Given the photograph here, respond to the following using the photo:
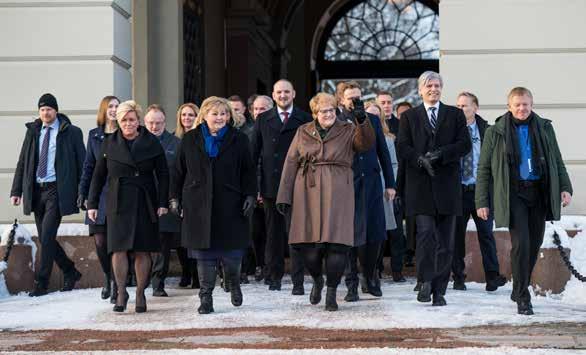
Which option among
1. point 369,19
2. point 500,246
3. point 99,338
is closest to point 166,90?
point 500,246

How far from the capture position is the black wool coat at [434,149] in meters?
10.2

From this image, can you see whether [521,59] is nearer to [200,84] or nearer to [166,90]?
[166,90]

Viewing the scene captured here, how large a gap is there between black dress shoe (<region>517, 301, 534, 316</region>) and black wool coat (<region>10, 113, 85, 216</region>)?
4.50 meters

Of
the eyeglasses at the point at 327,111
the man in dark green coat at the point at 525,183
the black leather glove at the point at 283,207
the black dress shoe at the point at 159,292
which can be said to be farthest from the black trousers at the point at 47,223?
the man in dark green coat at the point at 525,183

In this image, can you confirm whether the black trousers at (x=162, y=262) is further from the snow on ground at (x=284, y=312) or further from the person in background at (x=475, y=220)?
the person in background at (x=475, y=220)

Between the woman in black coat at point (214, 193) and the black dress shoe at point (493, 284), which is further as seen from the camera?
the black dress shoe at point (493, 284)

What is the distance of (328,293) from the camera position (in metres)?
10.0

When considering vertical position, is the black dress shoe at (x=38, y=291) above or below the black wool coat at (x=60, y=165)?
below

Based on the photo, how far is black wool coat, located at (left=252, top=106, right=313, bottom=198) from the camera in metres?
11.8

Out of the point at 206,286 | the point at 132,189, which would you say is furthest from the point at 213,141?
the point at 206,286

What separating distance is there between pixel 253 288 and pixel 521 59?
11.2 ft

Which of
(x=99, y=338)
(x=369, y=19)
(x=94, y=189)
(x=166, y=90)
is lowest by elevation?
(x=99, y=338)

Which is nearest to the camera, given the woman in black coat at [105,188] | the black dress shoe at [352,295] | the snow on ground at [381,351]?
the snow on ground at [381,351]

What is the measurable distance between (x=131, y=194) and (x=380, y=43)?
18864 millimetres
